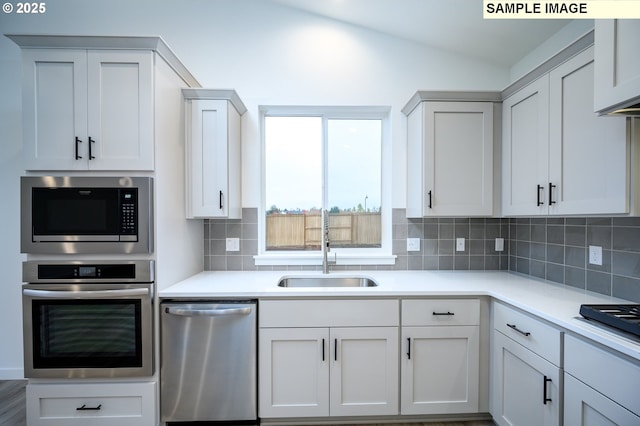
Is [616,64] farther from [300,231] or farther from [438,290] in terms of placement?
[300,231]

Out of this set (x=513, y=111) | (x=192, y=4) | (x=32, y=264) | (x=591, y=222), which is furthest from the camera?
(x=192, y=4)

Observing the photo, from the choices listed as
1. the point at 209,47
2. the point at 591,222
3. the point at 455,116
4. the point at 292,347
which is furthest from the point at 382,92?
the point at 292,347

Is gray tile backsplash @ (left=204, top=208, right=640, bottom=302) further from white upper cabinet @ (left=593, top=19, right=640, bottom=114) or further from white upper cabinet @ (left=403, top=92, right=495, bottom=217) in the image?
white upper cabinet @ (left=593, top=19, right=640, bottom=114)

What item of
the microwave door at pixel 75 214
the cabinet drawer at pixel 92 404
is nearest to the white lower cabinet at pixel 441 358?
the cabinet drawer at pixel 92 404

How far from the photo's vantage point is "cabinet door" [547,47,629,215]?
133 cm

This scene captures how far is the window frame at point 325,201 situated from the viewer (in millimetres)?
2553

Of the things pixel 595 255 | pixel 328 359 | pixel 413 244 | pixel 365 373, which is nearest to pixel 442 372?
pixel 365 373

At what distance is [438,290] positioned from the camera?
190 centimetres

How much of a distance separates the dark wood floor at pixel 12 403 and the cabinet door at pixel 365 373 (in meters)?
2.07

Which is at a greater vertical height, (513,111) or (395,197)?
(513,111)

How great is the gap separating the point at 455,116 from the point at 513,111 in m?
0.37

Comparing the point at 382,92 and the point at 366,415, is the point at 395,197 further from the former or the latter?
the point at 366,415

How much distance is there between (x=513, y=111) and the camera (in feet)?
6.83

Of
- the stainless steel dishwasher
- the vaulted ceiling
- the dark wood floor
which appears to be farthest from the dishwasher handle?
the vaulted ceiling
